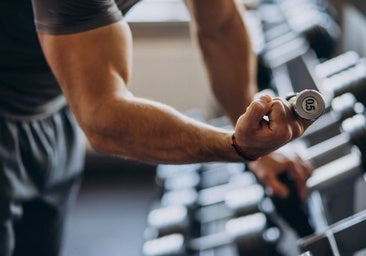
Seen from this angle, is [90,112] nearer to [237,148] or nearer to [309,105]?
[237,148]

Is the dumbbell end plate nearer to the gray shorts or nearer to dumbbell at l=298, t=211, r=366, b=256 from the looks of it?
dumbbell at l=298, t=211, r=366, b=256

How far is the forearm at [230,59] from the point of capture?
147cm

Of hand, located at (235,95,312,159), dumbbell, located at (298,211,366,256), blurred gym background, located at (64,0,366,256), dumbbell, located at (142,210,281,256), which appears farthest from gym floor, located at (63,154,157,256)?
hand, located at (235,95,312,159)

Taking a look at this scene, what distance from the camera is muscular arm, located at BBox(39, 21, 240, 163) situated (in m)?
0.92

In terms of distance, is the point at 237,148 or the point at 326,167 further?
the point at 326,167

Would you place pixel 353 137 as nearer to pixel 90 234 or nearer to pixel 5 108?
pixel 5 108

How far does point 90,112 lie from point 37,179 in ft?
1.65

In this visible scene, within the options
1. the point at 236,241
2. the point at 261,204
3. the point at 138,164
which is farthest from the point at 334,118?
the point at 138,164

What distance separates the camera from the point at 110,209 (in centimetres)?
253

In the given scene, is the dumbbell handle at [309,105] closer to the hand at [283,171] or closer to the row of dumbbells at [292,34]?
the hand at [283,171]

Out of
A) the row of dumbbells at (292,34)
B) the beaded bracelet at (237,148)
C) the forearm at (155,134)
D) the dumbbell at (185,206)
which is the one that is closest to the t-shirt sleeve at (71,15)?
the forearm at (155,134)

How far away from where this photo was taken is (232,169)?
1.75m

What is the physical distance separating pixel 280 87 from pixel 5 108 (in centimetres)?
74

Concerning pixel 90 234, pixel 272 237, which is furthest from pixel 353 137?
pixel 90 234
